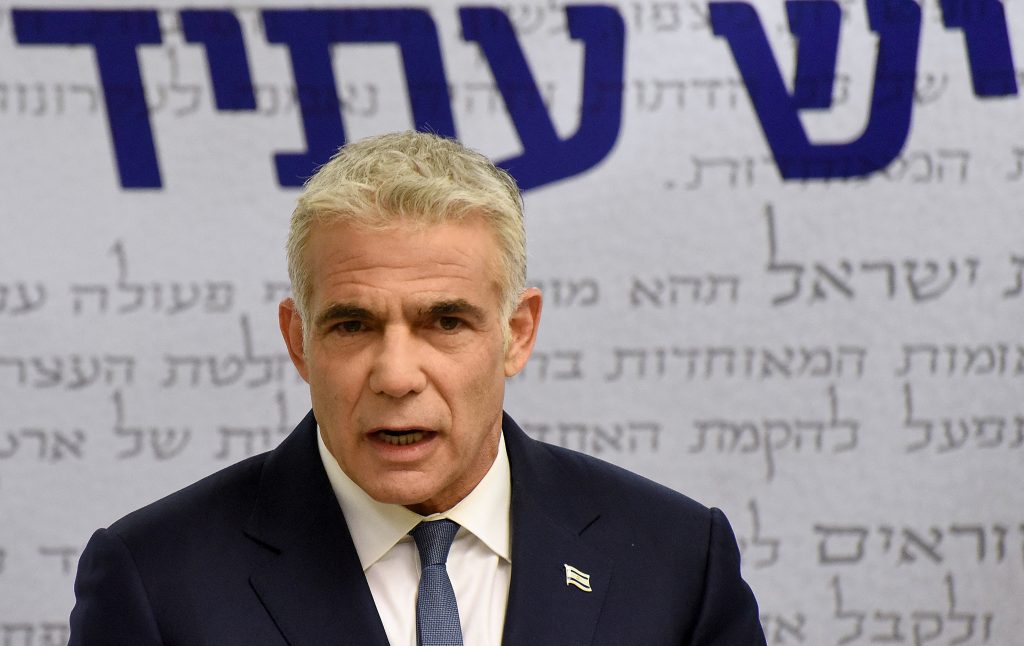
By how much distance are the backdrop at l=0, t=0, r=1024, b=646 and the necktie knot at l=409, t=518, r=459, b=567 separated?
46.8 inches

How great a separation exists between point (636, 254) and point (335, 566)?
4.57 ft

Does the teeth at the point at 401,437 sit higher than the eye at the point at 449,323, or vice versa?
the eye at the point at 449,323

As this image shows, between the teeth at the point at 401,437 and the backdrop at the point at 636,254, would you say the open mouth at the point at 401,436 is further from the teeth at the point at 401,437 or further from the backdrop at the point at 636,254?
the backdrop at the point at 636,254

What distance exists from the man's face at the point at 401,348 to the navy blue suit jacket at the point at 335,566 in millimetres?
139

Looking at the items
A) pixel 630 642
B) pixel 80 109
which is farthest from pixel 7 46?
pixel 630 642

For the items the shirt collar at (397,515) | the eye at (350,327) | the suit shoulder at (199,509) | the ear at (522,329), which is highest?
the eye at (350,327)

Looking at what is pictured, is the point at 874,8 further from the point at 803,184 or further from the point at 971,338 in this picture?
the point at 971,338

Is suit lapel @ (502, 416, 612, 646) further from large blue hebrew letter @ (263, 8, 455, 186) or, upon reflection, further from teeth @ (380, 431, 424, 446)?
large blue hebrew letter @ (263, 8, 455, 186)

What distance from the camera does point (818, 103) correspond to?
2.76 meters

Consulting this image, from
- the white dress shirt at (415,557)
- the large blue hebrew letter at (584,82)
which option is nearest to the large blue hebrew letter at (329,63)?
the large blue hebrew letter at (584,82)

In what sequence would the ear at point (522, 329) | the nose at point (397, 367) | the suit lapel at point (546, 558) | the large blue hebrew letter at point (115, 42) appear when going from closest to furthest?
the nose at point (397, 367), the suit lapel at point (546, 558), the ear at point (522, 329), the large blue hebrew letter at point (115, 42)

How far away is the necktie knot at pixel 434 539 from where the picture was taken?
156 centimetres

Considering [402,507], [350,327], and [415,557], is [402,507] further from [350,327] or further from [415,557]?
[350,327]

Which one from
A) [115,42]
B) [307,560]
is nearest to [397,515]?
[307,560]
